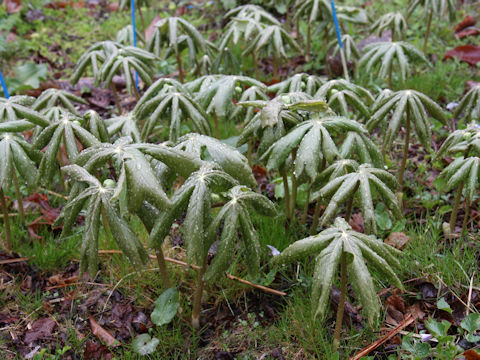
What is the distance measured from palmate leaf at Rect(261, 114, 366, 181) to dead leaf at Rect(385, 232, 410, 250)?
624 millimetres

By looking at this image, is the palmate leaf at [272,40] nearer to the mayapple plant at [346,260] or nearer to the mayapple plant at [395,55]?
the mayapple plant at [395,55]

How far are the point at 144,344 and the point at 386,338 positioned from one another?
903mm

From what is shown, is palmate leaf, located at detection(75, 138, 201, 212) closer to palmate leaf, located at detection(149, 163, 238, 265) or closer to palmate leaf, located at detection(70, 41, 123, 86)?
palmate leaf, located at detection(149, 163, 238, 265)

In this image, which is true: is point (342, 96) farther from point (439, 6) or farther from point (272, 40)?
point (439, 6)

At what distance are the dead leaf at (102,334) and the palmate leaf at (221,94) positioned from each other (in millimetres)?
1070

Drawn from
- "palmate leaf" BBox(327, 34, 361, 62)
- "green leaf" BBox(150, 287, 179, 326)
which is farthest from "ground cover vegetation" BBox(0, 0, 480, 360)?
"palmate leaf" BBox(327, 34, 361, 62)

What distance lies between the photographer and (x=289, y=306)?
186 centimetres

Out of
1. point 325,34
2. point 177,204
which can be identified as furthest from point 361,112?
point 325,34

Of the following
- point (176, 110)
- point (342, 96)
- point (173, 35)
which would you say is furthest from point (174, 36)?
point (342, 96)

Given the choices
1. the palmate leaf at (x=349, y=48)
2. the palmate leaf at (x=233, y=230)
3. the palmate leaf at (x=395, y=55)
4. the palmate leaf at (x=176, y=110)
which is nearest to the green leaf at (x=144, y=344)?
the palmate leaf at (x=233, y=230)

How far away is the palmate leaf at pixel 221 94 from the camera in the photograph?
2191 millimetres

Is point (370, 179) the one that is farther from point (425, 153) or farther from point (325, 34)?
point (325, 34)

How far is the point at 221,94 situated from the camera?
220cm

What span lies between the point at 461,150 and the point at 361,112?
455 mm
